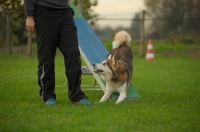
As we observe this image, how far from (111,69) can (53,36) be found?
1.15m

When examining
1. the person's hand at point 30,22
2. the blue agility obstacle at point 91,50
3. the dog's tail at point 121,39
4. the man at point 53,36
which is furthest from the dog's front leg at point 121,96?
the person's hand at point 30,22

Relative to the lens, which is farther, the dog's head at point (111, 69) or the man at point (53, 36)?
the dog's head at point (111, 69)

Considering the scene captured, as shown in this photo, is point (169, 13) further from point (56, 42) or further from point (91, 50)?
point (56, 42)

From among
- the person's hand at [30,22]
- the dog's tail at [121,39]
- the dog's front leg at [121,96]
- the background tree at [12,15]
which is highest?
the person's hand at [30,22]

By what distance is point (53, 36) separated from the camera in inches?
239

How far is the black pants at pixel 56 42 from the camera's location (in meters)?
6.04

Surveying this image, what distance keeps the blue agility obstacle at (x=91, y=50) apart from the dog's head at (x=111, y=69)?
410 millimetres

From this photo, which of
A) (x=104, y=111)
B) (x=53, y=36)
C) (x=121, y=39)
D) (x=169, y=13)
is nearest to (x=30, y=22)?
(x=53, y=36)

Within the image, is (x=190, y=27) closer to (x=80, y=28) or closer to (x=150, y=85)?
(x=150, y=85)

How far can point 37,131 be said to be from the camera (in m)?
4.41

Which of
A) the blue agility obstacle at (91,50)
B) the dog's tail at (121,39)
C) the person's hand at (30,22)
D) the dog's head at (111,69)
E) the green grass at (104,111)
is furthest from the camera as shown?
the dog's tail at (121,39)

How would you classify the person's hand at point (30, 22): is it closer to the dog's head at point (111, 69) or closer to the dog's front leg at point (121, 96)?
the dog's head at point (111, 69)

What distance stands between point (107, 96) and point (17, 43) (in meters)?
13.8

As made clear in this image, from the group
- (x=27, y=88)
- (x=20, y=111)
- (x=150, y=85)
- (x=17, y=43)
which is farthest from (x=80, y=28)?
(x=17, y=43)
